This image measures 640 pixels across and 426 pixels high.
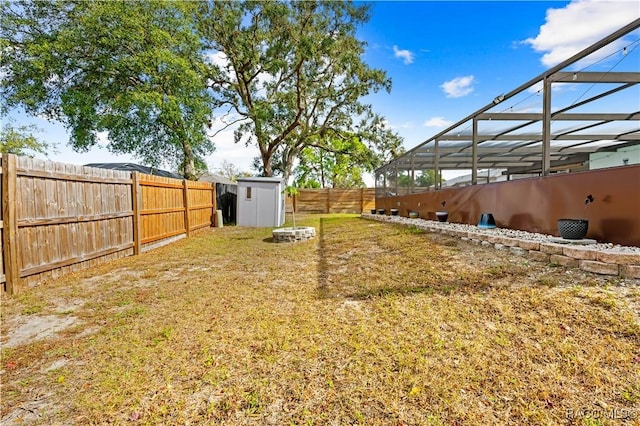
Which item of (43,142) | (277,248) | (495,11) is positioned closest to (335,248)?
(277,248)

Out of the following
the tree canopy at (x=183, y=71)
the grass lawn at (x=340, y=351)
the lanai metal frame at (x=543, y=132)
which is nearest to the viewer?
the grass lawn at (x=340, y=351)

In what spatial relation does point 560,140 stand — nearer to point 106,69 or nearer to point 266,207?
point 266,207

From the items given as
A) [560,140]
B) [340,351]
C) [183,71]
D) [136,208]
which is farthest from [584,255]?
[183,71]

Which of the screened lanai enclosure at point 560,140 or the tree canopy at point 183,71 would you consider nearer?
the screened lanai enclosure at point 560,140

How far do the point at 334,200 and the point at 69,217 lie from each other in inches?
583

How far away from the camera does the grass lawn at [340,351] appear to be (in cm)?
150

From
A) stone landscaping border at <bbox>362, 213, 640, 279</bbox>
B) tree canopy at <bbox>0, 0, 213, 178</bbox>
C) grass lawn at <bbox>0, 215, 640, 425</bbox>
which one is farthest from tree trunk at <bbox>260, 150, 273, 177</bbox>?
stone landscaping border at <bbox>362, 213, 640, 279</bbox>

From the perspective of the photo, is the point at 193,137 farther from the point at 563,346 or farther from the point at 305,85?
the point at 563,346

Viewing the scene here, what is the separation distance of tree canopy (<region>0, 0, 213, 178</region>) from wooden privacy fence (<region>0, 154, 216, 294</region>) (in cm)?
439

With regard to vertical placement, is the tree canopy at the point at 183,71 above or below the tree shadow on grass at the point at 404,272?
above

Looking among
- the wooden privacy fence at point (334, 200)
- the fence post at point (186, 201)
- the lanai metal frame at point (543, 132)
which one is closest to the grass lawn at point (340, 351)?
the lanai metal frame at point (543, 132)

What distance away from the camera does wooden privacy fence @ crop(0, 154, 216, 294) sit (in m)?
3.26

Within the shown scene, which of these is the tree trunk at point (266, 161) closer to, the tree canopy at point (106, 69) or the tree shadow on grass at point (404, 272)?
the tree canopy at point (106, 69)

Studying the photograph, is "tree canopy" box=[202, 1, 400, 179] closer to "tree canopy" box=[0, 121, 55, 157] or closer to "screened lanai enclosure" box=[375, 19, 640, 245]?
"screened lanai enclosure" box=[375, 19, 640, 245]
